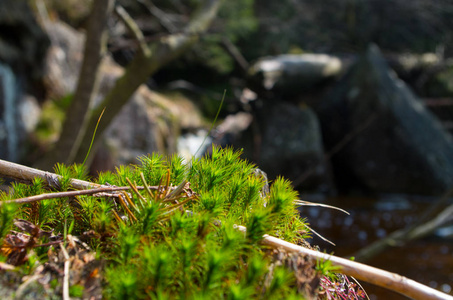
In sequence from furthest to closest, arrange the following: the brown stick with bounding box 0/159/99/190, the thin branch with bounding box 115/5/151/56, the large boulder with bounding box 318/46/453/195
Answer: the large boulder with bounding box 318/46/453/195 < the thin branch with bounding box 115/5/151/56 < the brown stick with bounding box 0/159/99/190

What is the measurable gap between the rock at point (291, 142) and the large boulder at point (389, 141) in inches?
26.5

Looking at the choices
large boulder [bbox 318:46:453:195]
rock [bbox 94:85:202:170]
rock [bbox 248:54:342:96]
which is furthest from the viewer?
large boulder [bbox 318:46:453:195]

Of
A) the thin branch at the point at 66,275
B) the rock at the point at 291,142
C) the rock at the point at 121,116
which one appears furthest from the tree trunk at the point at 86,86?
the rock at the point at 291,142

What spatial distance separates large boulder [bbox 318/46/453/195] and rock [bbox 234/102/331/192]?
2.21 ft

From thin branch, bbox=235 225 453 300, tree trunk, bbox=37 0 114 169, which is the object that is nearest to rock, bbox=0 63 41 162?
tree trunk, bbox=37 0 114 169

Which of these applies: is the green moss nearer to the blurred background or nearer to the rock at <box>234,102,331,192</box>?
the blurred background

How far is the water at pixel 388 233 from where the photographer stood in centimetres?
371

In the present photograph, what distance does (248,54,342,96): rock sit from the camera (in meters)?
5.73

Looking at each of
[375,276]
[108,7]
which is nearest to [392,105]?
[108,7]

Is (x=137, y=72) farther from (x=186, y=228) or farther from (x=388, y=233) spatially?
(x=388, y=233)

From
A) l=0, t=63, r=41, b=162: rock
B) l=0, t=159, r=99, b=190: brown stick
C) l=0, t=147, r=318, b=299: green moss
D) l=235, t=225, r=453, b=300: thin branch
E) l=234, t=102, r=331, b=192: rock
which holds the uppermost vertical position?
l=234, t=102, r=331, b=192: rock

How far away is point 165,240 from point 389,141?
611 centimetres

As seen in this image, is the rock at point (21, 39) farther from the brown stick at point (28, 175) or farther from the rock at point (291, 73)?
the brown stick at point (28, 175)

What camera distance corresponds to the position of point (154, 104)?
6570 millimetres
